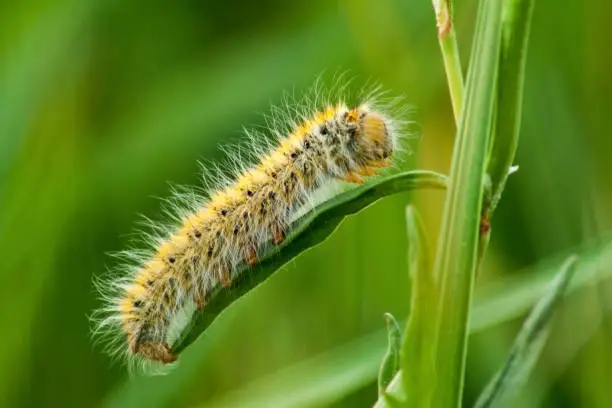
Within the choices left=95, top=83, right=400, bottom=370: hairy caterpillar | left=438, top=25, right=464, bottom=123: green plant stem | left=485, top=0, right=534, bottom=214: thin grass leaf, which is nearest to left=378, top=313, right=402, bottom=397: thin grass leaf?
left=485, top=0, right=534, bottom=214: thin grass leaf

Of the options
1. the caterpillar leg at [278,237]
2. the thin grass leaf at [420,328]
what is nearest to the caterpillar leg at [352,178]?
the caterpillar leg at [278,237]

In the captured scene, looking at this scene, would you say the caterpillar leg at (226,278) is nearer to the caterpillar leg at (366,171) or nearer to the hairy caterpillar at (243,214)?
the hairy caterpillar at (243,214)

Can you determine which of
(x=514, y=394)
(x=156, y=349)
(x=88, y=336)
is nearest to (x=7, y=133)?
(x=88, y=336)

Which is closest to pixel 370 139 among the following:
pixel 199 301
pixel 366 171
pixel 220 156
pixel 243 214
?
pixel 366 171

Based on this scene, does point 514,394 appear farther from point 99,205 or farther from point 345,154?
point 99,205

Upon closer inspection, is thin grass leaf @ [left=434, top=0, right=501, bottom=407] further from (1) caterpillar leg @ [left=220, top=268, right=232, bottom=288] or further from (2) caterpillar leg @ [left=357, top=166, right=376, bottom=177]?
(2) caterpillar leg @ [left=357, top=166, right=376, bottom=177]

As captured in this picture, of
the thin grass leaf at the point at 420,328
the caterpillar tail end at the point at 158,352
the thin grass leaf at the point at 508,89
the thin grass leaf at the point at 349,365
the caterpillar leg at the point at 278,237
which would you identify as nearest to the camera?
the thin grass leaf at the point at 420,328
